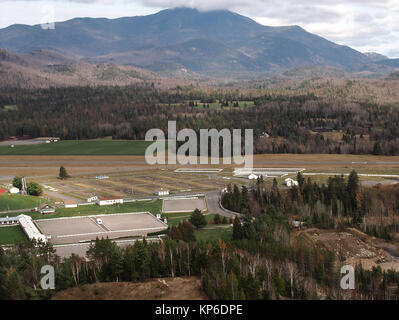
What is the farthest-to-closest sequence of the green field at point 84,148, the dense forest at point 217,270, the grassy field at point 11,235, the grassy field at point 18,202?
1. the green field at point 84,148
2. the grassy field at point 18,202
3. the grassy field at point 11,235
4. the dense forest at point 217,270

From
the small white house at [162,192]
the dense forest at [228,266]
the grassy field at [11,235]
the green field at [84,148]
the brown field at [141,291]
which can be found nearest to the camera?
the brown field at [141,291]

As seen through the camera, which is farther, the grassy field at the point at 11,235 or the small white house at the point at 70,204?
the small white house at the point at 70,204

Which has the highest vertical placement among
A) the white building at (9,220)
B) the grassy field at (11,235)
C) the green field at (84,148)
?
the green field at (84,148)

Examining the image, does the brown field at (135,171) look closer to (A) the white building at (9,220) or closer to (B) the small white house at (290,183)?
(B) the small white house at (290,183)

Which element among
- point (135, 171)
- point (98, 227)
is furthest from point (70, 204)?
point (135, 171)

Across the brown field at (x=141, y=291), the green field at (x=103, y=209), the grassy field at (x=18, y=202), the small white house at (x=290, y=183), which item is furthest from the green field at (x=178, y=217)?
the brown field at (x=141, y=291)

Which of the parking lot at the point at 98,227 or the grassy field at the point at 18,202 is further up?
the grassy field at the point at 18,202

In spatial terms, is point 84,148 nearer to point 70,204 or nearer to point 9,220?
point 70,204
